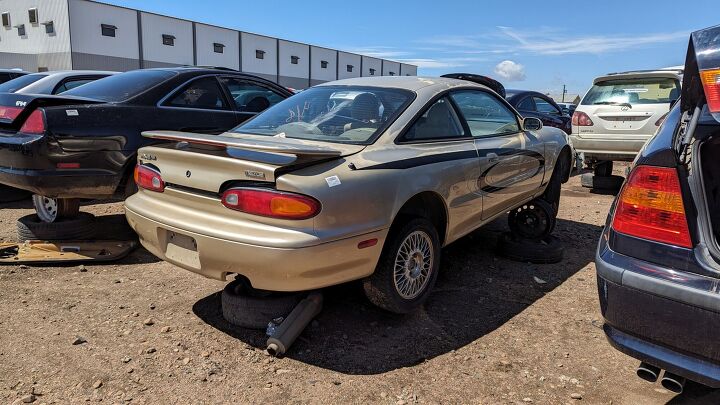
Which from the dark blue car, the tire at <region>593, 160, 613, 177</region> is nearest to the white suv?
the tire at <region>593, 160, 613, 177</region>

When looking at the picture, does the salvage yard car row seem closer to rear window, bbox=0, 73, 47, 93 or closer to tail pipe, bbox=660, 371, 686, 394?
tail pipe, bbox=660, 371, 686, 394

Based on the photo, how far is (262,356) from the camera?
9.61 ft

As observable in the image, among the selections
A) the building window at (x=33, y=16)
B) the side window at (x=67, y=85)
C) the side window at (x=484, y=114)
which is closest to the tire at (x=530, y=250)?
the side window at (x=484, y=114)

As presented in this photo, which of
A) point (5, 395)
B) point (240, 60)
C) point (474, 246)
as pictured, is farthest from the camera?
point (240, 60)

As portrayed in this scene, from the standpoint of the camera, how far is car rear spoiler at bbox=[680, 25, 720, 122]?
1.80 metres

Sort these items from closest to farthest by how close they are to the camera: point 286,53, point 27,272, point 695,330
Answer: point 695,330 < point 27,272 < point 286,53

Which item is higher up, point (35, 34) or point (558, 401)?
point (35, 34)

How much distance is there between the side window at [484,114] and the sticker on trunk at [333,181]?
1.59m

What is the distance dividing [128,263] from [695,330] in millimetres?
4095

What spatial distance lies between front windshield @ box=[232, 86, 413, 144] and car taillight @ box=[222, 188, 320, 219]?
0.74 metres

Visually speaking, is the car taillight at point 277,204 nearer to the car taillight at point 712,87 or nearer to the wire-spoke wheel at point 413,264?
the wire-spoke wheel at point 413,264

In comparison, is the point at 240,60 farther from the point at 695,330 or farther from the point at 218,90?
the point at 695,330

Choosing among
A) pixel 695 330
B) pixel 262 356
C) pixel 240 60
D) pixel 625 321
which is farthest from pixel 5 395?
pixel 240 60

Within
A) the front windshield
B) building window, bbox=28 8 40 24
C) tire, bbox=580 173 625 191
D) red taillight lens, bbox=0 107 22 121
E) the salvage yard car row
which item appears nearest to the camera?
the salvage yard car row
